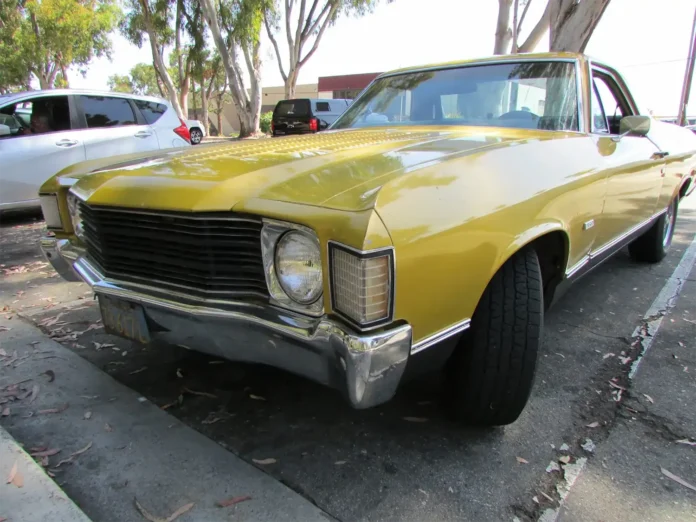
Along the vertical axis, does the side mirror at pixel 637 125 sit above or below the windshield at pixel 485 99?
below

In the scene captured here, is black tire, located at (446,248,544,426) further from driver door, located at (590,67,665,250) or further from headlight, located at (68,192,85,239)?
headlight, located at (68,192,85,239)

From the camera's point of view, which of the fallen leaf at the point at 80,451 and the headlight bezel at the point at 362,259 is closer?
the headlight bezel at the point at 362,259

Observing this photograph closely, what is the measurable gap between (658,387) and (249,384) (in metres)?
2.05

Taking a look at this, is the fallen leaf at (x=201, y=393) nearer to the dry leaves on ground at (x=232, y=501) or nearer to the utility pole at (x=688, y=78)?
the dry leaves on ground at (x=232, y=501)

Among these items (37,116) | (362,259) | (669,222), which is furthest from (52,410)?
(669,222)

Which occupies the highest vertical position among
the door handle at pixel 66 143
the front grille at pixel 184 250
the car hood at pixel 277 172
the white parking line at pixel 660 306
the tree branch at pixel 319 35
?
the tree branch at pixel 319 35

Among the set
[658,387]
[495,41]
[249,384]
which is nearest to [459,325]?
[249,384]

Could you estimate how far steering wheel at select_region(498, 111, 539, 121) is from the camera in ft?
9.05

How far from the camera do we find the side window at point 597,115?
292 centimetres

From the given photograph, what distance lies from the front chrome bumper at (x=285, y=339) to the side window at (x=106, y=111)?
531 centimetres

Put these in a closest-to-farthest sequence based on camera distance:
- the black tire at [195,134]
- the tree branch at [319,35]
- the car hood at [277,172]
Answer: the car hood at [277,172] → the black tire at [195,134] → the tree branch at [319,35]

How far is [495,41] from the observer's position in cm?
1114

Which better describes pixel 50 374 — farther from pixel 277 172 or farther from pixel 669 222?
pixel 669 222

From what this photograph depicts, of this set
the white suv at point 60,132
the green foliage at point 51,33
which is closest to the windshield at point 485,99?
the white suv at point 60,132
